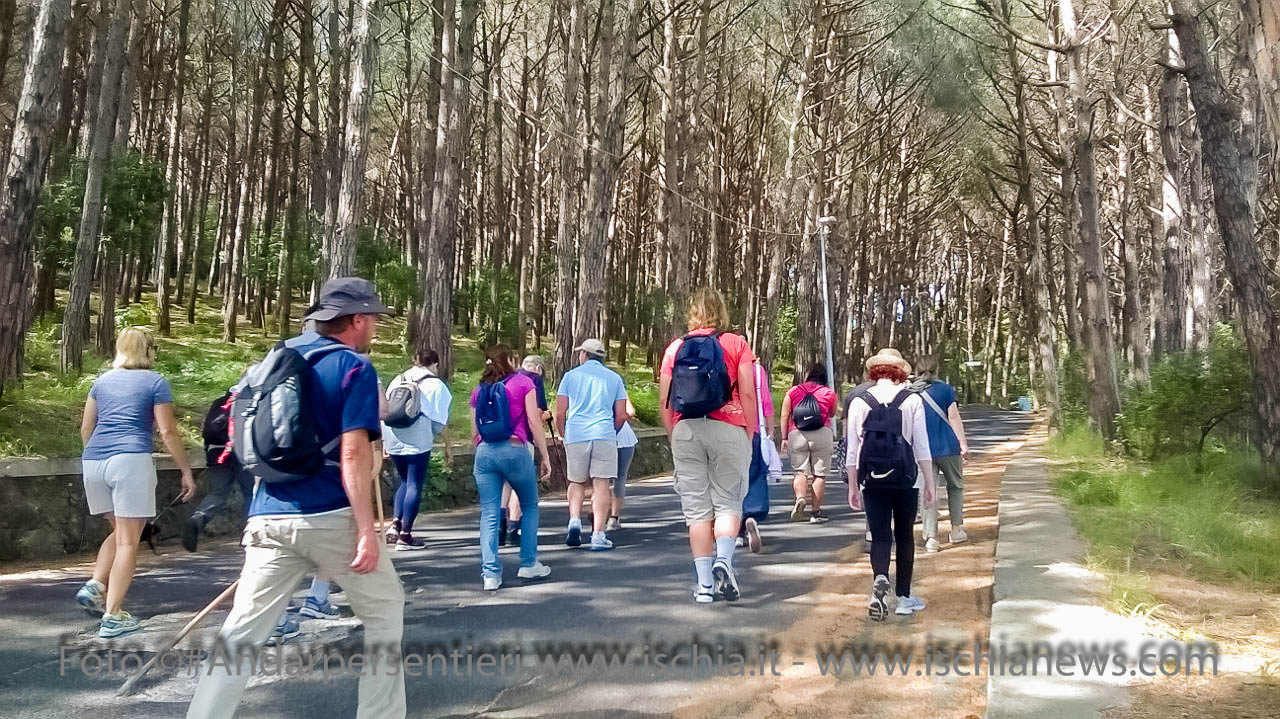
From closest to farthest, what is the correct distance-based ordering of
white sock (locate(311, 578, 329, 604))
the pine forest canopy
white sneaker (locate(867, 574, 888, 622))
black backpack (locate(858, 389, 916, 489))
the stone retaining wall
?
black backpack (locate(858, 389, 916, 489)) → white sneaker (locate(867, 574, 888, 622)) → white sock (locate(311, 578, 329, 604)) → the stone retaining wall → the pine forest canopy

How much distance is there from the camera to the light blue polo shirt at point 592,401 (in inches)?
356

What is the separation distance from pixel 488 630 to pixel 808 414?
547 centimetres

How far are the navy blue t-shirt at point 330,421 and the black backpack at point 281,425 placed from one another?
3 centimetres

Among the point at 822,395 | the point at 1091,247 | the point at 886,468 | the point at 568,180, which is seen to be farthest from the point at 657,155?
the point at 886,468

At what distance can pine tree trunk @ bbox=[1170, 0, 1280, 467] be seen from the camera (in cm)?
998

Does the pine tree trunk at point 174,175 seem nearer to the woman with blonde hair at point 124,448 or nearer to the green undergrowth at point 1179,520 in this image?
the woman with blonde hair at point 124,448

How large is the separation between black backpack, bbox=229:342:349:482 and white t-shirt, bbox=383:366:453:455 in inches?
186

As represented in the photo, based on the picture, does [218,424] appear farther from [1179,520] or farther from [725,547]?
[1179,520]

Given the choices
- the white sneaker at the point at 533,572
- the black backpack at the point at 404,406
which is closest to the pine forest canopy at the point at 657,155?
the black backpack at the point at 404,406

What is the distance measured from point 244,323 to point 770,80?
1807cm

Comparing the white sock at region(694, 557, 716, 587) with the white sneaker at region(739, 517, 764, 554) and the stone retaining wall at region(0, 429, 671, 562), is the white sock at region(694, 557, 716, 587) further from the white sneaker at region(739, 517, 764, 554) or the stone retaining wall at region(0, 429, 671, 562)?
the stone retaining wall at region(0, 429, 671, 562)

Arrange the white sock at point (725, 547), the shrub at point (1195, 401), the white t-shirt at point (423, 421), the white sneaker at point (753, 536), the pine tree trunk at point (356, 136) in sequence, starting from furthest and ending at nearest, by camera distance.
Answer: the pine tree trunk at point (356, 136)
the shrub at point (1195, 401)
the white sneaker at point (753, 536)
the white t-shirt at point (423, 421)
the white sock at point (725, 547)

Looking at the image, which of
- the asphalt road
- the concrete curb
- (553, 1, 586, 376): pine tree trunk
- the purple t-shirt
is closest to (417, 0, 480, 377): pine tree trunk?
(553, 1, 586, 376): pine tree trunk

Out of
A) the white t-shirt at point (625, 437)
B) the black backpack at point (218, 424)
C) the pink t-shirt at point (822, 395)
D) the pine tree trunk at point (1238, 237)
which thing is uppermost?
the pine tree trunk at point (1238, 237)
